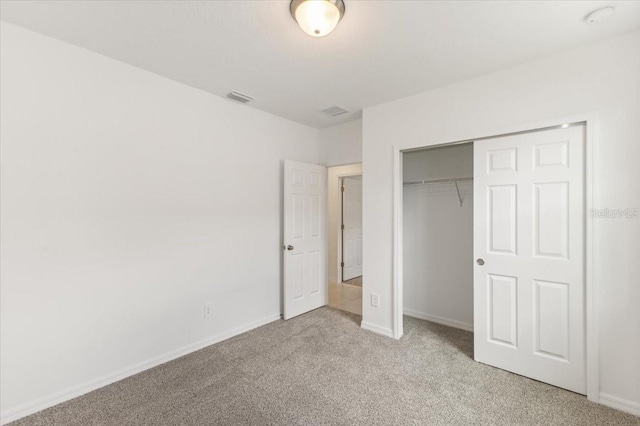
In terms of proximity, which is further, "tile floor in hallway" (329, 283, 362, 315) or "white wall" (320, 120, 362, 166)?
"tile floor in hallway" (329, 283, 362, 315)

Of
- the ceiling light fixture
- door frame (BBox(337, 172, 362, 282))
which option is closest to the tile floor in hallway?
door frame (BBox(337, 172, 362, 282))

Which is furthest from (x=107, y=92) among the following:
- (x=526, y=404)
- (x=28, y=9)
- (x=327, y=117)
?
(x=526, y=404)

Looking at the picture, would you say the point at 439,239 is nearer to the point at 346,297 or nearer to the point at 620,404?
the point at 346,297

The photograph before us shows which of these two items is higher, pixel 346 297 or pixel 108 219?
pixel 108 219

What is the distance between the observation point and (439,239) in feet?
11.3

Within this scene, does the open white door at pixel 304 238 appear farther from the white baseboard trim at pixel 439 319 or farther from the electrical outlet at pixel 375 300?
the white baseboard trim at pixel 439 319

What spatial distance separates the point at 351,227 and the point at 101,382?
434cm

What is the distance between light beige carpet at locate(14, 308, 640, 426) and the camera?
1.83 meters

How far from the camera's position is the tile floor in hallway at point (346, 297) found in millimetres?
3939

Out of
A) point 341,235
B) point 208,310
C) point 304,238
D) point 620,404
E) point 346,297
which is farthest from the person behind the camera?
point 341,235

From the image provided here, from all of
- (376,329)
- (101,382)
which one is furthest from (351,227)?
(101,382)

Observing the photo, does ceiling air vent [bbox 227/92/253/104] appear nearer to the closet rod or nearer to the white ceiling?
the white ceiling

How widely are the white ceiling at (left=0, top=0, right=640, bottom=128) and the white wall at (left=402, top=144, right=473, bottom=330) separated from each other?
1.07 meters

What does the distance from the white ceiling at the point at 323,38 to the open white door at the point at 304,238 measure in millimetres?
1291
